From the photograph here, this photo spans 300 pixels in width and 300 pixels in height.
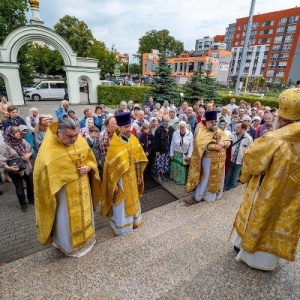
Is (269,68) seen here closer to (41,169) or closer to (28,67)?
(28,67)

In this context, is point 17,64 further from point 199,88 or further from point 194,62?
point 194,62

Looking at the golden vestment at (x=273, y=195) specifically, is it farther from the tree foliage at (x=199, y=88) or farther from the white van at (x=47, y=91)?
the white van at (x=47, y=91)

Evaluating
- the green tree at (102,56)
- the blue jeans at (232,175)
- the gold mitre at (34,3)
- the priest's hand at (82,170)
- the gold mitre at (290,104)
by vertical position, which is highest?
the gold mitre at (34,3)

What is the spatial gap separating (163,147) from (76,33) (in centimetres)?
3745

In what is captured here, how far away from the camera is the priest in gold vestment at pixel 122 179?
10.4 ft

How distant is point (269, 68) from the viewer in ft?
211

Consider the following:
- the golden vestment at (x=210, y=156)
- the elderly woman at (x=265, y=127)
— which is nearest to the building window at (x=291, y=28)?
the elderly woman at (x=265, y=127)

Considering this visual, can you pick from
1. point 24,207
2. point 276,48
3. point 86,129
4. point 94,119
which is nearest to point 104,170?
point 24,207

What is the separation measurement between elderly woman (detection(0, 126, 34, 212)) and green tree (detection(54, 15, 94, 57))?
35523 millimetres

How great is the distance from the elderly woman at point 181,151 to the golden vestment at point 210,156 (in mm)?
1074

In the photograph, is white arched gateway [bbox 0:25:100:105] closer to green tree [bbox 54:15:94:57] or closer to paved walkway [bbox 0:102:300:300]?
paved walkway [bbox 0:102:300:300]

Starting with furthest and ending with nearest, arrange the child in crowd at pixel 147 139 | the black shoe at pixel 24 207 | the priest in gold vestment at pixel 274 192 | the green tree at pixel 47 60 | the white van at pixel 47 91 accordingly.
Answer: the green tree at pixel 47 60 → the white van at pixel 47 91 → the child in crowd at pixel 147 139 → the black shoe at pixel 24 207 → the priest in gold vestment at pixel 274 192

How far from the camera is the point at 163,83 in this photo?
14.8 m

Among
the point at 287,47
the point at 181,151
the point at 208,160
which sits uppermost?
the point at 287,47
